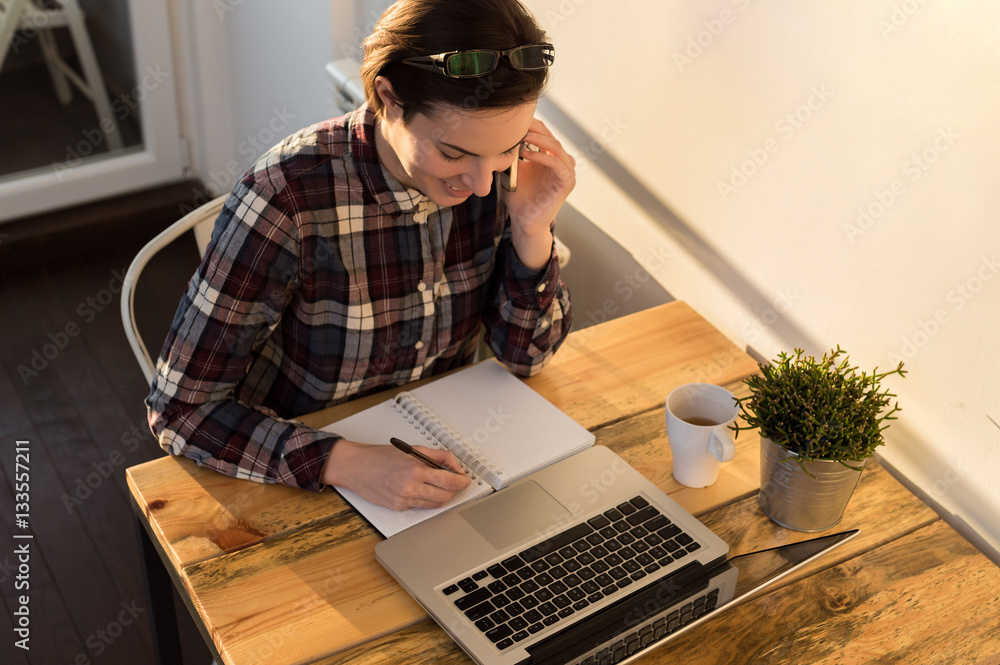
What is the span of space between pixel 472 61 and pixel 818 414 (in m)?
0.57

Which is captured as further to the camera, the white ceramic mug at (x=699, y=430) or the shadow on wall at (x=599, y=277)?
the shadow on wall at (x=599, y=277)

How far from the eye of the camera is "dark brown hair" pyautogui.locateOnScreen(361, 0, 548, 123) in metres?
1.07

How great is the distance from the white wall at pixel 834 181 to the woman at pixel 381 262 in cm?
31

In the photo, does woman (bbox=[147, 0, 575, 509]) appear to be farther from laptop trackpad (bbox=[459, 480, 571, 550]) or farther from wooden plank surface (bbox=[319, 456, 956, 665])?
wooden plank surface (bbox=[319, 456, 956, 665])

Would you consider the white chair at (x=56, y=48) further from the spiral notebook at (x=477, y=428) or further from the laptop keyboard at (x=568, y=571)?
the laptop keyboard at (x=568, y=571)

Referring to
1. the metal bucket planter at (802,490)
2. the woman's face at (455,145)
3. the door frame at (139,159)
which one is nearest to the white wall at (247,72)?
the door frame at (139,159)

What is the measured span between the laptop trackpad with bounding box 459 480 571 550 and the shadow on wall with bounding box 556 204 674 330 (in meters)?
0.64

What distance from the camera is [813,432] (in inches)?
43.3

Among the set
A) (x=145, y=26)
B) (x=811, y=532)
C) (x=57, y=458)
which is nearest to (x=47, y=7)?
(x=145, y=26)

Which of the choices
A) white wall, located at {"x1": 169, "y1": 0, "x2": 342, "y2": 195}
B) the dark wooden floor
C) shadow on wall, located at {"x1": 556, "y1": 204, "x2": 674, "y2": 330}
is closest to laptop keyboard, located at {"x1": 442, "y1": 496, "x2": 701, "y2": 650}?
shadow on wall, located at {"x1": 556, "y1": 204, "x2": 674, "y2": 330}

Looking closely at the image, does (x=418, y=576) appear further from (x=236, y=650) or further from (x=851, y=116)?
(x=851, y=116)

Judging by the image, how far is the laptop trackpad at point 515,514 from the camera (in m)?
1.11

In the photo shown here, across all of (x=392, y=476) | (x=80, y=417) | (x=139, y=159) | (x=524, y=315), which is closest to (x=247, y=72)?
(x=139, y=159)

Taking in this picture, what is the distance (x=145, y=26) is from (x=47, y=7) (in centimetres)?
29
